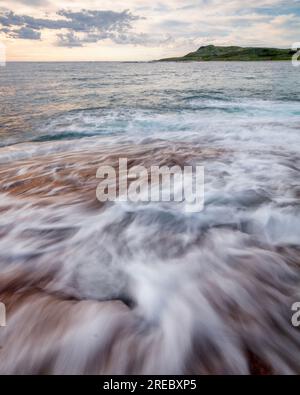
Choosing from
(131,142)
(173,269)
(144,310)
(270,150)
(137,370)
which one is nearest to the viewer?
(137,370)

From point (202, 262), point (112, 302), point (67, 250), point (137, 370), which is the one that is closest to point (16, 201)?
point (67, 250)

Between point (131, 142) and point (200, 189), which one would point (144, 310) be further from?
point (131, 142)

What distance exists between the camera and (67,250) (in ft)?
10.2

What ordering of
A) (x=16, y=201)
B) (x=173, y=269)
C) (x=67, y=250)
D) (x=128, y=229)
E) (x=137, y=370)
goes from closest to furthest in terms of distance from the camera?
(x=137, y=370), (x=173, y=269), (x=67, y=250), (x=128, y=229), (x=16, y=201)

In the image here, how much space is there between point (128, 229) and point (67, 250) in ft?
2.52

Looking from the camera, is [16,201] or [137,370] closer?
[137,370]

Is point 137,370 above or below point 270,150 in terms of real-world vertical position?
below

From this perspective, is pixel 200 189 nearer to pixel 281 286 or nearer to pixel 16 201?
pixel 281 286

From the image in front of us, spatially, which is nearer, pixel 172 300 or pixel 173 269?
pixel 172 300

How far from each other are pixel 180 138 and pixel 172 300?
584 centimetres

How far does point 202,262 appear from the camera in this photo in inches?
111

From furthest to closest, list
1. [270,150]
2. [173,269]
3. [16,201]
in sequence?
[270,150] → [16,201] → [173,269]

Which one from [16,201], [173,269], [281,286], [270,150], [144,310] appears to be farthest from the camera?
[270,150]

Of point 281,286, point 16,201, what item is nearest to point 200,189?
point 281,286
